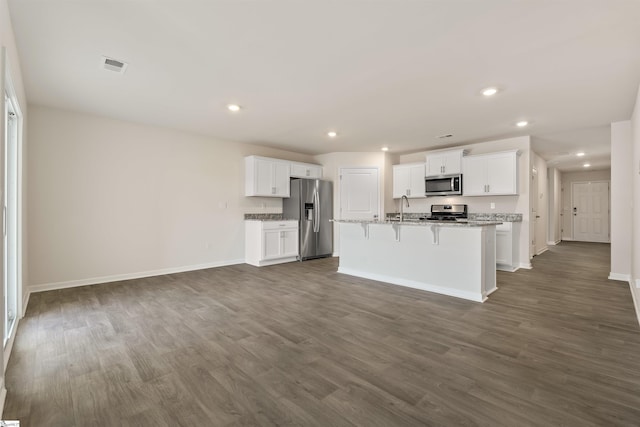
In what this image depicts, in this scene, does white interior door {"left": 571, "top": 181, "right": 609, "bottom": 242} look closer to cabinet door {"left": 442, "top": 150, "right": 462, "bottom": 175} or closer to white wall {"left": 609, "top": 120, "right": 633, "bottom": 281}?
white wall {"left": 609, "top": 120, "right": 633, "bottom": 281}

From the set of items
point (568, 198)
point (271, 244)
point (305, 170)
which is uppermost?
point (305, 170)

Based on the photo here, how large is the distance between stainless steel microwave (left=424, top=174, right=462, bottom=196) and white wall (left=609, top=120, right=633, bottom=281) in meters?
2.26

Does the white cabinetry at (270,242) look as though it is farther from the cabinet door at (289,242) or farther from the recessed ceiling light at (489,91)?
the recessed ceiling light at (489,91)

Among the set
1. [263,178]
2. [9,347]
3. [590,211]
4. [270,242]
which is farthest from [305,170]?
[590,211]

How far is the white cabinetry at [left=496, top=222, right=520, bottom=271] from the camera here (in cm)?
527

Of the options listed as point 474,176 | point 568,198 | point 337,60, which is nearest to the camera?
point 337,60

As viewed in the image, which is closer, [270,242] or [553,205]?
[270,242]

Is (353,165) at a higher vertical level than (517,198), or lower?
higher

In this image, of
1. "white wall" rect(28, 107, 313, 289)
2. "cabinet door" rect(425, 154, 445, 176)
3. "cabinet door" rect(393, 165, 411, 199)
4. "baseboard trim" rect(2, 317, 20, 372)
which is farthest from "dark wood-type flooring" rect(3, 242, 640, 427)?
"cabinet door" rect(393, 165, 411, 199)

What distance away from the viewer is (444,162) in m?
6.20

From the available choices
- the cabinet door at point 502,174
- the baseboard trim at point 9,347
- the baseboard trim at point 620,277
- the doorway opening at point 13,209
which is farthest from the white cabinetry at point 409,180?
the baseboard trim at point 9,347

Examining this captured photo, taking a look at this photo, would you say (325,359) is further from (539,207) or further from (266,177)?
(539,207)

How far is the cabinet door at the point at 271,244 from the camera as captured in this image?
226 inches

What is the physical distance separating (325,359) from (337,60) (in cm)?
257
